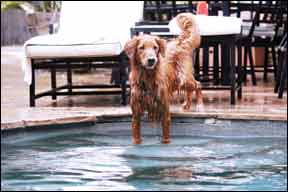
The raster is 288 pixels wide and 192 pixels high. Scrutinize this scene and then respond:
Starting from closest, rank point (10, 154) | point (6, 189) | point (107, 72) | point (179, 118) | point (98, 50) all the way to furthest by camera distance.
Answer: point (6, 189)
point (10, 154)
point (179, 118)
point (98, 50)
point (107, 72)

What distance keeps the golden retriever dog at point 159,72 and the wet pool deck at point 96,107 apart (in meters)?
0.28

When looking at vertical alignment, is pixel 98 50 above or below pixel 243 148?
above

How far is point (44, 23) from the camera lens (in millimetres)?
18312

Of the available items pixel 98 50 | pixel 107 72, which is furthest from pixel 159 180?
pixel 107 72

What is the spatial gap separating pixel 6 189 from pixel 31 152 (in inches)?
50.2

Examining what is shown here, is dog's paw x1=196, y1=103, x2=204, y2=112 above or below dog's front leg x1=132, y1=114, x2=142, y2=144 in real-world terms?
above

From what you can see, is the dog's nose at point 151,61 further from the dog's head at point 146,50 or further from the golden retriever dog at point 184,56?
the golden retriever dog at point 184,56

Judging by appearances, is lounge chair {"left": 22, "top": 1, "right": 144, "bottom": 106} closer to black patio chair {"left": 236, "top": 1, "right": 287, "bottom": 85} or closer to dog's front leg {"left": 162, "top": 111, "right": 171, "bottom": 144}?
dog's front leg {"left": 162, "top": 111, "right": 171, "bottom": 144}

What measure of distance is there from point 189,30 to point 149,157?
1.48m

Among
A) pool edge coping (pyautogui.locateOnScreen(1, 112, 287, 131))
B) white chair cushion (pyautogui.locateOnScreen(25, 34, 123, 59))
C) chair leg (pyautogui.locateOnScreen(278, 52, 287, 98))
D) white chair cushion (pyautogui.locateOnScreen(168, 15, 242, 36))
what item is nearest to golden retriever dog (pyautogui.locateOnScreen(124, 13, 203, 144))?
white chair cushion (pyautogui.locateOnScreen(168, 15, 242, 36))

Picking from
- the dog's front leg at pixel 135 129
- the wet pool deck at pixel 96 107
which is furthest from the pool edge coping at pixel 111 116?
the dog's front leg at pixel 135 129

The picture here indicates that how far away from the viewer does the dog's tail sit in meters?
5.97

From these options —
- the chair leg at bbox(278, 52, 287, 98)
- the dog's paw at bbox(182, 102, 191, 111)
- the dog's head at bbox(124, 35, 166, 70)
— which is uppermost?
the dog's head at bbox(124, 35, 166, 70)

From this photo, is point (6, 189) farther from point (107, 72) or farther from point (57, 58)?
point (107, 72)
